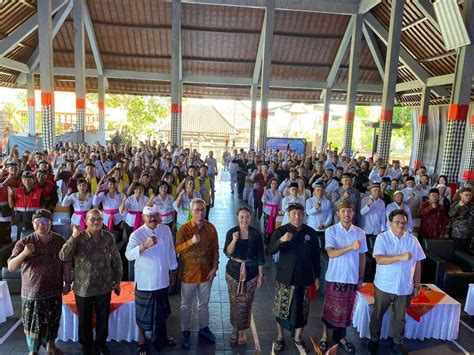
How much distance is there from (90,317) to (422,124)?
20190 millimetres

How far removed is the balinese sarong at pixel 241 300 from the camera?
4078 millimetres

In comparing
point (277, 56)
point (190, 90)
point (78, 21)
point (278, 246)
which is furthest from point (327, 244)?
point (190, 90)

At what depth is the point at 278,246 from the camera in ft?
12.8

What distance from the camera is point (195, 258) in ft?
13.2

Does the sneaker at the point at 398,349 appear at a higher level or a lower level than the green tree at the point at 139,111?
lower

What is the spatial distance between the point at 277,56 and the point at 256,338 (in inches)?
724

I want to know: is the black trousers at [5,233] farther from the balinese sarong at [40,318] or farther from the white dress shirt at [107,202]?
the balinese sarong at [40,318]

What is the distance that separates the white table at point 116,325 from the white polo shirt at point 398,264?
270cm

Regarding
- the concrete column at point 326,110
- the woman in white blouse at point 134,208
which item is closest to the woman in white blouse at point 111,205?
the woman in white blouse at point 134,208

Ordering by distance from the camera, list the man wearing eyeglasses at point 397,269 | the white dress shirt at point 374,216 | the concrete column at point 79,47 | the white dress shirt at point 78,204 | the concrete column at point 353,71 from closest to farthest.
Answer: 1. the man wearing eyeglasses at point 397,269
2. the white dress shirt at point 78,204
3. the white dress shirt at point 374,216
4. the concrete column at point 79,47
5. the concrete column at point 353,71

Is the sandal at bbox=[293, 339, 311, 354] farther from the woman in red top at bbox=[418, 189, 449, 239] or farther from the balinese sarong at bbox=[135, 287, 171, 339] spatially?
the woman in red top at bbox=[418, 189, 449, 239]

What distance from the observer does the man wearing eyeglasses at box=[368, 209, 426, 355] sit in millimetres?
3916

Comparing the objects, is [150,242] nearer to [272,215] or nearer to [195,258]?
[195,258]

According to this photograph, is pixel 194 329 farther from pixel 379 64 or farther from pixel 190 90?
pixel 190 90
